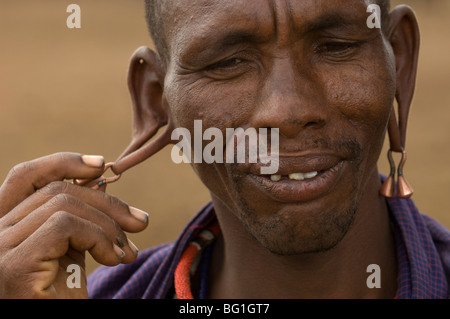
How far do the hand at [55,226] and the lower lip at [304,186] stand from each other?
49 centimetres

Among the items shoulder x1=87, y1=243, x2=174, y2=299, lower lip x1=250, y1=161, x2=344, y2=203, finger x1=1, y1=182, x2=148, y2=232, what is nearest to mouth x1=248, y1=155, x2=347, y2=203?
lower lip x1=250, y1=161, x2=344, y2=203

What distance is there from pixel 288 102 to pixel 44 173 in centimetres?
91

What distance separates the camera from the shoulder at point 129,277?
323 cm

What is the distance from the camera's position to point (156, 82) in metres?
2.87

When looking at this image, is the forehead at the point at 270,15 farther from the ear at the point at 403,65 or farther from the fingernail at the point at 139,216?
the fingernail at the point at 139,216

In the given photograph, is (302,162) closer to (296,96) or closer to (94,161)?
(296,96)

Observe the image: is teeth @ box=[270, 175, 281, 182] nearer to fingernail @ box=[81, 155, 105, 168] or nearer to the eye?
the eye

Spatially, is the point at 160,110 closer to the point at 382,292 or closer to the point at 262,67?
the point at 262,67

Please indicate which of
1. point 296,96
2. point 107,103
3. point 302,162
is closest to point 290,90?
point 296,96

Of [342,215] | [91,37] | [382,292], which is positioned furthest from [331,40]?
[91,37]

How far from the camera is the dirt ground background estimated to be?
848 cm

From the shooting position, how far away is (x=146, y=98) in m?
2.90

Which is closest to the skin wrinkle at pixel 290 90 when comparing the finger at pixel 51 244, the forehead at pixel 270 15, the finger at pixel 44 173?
the forehead at pixel 270 15
